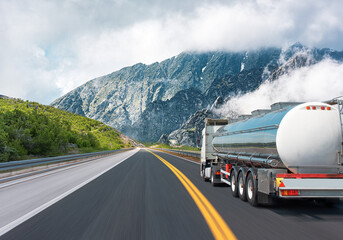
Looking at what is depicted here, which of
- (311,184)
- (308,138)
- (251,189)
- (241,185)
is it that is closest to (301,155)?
(308,138)

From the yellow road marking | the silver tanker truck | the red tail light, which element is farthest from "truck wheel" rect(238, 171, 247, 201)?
the red tail light

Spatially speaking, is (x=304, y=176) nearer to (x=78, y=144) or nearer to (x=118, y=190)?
(x=118, y=190)

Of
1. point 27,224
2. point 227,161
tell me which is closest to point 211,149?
point 227,161

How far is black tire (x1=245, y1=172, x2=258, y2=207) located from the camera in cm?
683

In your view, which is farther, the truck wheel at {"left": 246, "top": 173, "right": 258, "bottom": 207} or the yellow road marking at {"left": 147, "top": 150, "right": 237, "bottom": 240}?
the truck wheel at {"left": 246, "top": 173, "right": 258, "bottom": 207}

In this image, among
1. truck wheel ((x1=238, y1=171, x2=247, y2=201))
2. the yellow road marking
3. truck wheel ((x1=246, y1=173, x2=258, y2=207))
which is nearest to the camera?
the yellow road marking

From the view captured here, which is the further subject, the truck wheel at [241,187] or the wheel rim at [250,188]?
the truck wheel at [241,187]

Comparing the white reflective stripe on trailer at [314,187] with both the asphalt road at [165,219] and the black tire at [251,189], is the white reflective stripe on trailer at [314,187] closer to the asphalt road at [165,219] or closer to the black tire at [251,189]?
the asphalt road at [165,219]

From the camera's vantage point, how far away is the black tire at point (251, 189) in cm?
683

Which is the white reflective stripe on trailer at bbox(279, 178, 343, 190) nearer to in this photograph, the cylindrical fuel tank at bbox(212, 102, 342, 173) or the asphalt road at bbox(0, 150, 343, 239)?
the cylindrical fuel tank at bbox(212, 102, 342, 173)

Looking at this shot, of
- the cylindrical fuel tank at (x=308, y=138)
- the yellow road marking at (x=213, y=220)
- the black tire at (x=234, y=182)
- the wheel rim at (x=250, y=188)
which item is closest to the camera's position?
the yellow road marking at (x=213, y=220)

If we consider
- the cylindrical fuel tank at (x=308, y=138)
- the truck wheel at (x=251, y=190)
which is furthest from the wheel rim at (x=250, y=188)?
the cylindrical fuel tank at (x=308, y=138)

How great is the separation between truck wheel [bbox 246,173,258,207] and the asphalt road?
0.18m

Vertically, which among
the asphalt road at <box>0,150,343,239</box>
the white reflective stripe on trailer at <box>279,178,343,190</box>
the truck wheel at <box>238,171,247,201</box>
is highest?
the white reflective stripe on trailer at <box>279,178,343,190</box>
